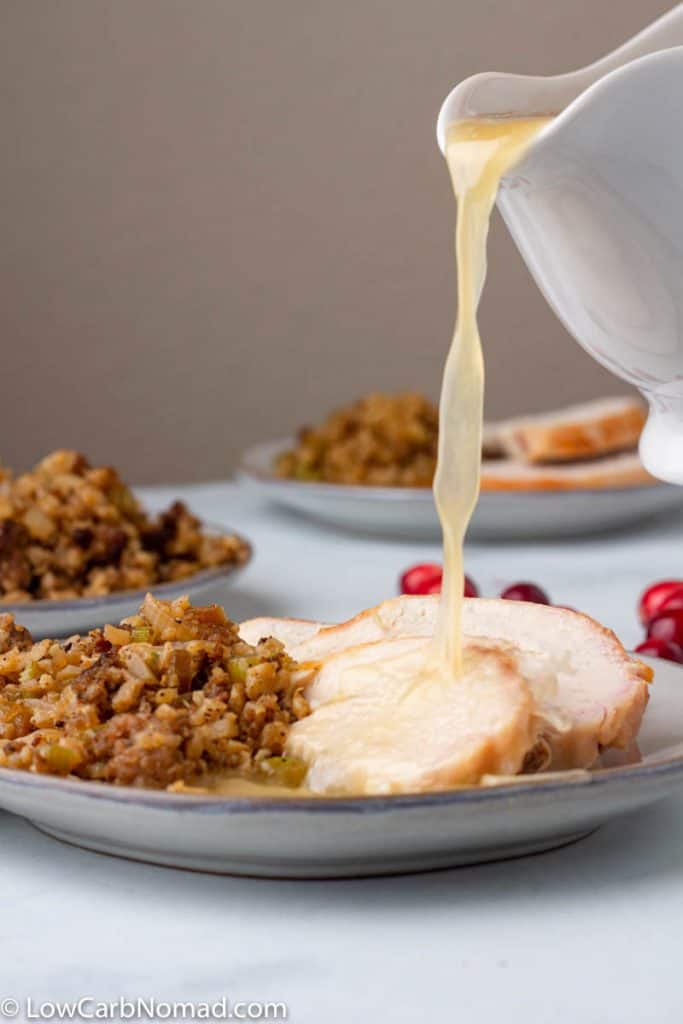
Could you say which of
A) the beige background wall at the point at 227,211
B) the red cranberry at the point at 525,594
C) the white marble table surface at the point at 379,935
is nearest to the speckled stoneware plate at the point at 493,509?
the red cranberry at the point at 525,594

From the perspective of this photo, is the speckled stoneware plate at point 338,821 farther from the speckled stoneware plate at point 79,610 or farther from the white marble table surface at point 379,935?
the speckled stoneware plate at point 79,610

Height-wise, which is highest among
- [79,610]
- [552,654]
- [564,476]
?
[552,654]

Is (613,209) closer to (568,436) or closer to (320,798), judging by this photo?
(320,798)

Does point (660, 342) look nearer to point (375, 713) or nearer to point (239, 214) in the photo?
point (375, 713)

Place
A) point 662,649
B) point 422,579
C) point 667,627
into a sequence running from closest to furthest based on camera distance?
point 662,649 → point 667,627 → point 422,579

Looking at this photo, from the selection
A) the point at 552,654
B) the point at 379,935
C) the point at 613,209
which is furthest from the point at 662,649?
the point at 379,935

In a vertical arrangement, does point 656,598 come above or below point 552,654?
below
